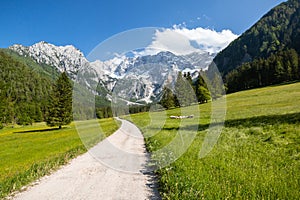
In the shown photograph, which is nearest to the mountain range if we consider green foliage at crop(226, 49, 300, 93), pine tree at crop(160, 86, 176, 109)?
pine tree at crop(160, 86, 176, 109)

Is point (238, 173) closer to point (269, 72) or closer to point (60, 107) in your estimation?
point (60, 107)

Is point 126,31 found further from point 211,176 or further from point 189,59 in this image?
point 211,176

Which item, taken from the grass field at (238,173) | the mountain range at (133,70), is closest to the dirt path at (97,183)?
the grass field at (238,173)

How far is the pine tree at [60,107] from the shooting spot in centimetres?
5816

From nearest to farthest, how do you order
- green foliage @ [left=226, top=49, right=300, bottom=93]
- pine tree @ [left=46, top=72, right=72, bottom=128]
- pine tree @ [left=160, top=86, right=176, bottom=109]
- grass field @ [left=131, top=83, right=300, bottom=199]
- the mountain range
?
grass field @ [left=131, top=83, right=300, bottom=199]
the mountain range
pine tree @ [left=160, top=86, right=176, bottom=109]
pine tree @ [left=46, top=72, right=72, bottom=128]
green foliage @ [left=226, top=49, right=300, bottom=93]

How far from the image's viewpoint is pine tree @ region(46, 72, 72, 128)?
191ft

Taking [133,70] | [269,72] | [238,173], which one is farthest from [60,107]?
[269,72]

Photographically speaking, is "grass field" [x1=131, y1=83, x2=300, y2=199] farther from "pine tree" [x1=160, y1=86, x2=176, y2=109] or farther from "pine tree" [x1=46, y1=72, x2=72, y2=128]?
"pine tree" [x1=46, y1=72, x2=72, y2=128]

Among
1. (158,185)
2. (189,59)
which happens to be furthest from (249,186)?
(189,59)

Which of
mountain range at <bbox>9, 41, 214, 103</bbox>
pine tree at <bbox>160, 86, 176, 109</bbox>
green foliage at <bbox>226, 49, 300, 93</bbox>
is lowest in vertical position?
pine tree at <bbox>160, 86, 176, 109</bbox>

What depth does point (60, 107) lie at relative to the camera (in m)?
59.0

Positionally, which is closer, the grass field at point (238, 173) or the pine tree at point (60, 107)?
the grass field at point (238, 173)

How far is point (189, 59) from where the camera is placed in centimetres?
974

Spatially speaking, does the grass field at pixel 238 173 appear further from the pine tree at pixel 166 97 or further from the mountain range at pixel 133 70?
the pine tree at pixel 166 97
